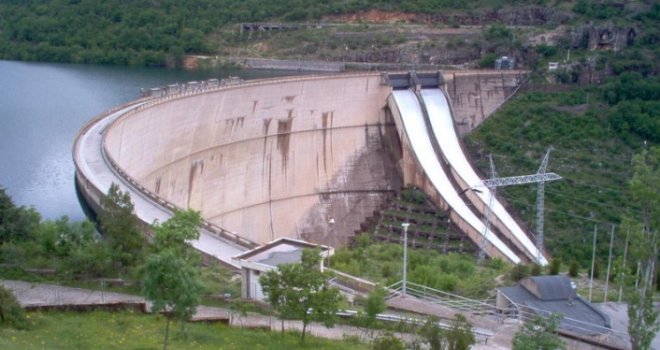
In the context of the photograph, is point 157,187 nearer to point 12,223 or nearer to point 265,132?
point 265,132

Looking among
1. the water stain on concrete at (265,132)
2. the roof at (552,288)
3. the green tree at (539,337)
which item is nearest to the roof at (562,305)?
the roof at (552,288)

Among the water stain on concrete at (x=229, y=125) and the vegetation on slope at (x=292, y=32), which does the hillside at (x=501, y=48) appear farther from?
the water stain on concrete at (x=229, y=125)

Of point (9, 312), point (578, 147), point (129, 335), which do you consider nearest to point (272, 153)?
point (578, 147)

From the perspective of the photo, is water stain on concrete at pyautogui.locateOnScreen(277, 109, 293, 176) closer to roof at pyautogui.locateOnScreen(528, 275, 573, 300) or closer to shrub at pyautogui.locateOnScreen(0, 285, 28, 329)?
roof at pyautogui.locateOnScreen(528, 275, 573, 300)

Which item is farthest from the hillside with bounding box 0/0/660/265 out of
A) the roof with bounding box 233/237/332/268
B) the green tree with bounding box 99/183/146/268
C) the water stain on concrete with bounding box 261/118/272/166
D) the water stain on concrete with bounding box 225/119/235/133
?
the green tree with bounding box 99/183/146/268

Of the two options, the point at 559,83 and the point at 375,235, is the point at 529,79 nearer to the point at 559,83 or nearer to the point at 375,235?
the point at 559,83

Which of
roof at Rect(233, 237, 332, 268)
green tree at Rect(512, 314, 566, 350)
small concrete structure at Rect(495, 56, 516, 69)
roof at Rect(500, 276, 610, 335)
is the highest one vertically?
small concrete structure at Rect(495, 56, 516, 69)
